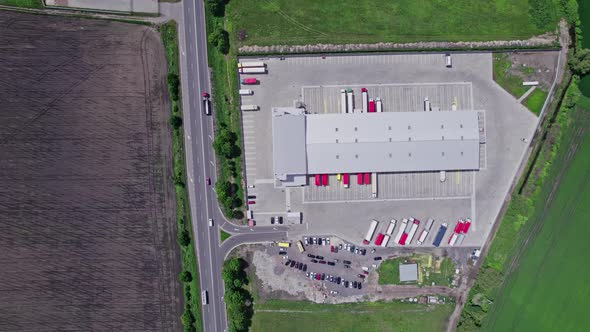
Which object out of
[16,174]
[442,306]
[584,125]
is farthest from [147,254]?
[584,125]

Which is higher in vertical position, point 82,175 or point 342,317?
point 82,175

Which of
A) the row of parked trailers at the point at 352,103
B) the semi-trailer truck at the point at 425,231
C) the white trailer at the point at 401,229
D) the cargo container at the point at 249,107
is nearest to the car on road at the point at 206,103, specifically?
the cargo container at the point at 249,107

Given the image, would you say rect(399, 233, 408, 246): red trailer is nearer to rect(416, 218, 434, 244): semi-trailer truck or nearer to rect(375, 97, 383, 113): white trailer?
rect(416, 218, 434, 244): semi-trailer truck

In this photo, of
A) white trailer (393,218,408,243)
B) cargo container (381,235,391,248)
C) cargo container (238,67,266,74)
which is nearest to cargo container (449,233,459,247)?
white trailer (393,218,408,243)

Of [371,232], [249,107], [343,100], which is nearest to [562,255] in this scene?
[371,232]

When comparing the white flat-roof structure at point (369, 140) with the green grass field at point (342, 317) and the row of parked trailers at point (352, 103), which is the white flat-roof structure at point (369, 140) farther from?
the green grass field at point (342, 317)

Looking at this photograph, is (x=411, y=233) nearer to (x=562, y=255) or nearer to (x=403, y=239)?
(x=403, y=239)
